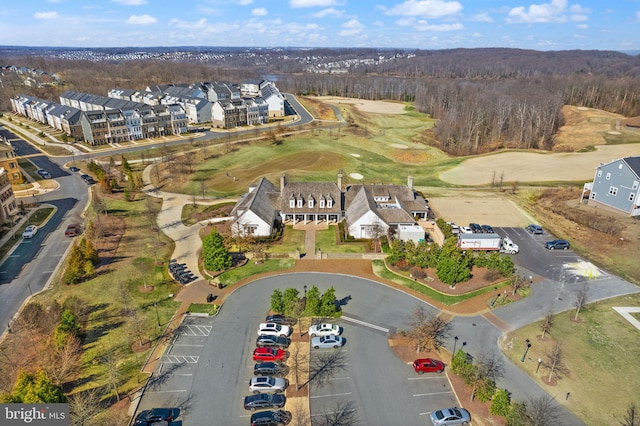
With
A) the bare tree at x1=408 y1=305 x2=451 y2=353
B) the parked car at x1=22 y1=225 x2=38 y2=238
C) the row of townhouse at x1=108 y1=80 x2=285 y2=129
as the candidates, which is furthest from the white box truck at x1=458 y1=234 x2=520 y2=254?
the row of townhouse at x1=108 y1=80 x2=285 y2=129

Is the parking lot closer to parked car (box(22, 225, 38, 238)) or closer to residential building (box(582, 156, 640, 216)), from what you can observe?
parked car (box(22, 225, 38, 238))

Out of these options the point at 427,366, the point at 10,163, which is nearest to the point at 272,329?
the point at 427,366

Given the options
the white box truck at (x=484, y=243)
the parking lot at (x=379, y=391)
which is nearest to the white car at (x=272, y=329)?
the parking lot at (x=379, y=391)

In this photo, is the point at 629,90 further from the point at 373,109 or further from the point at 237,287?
the point at 237,287

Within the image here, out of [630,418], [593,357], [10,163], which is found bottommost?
[593,357]

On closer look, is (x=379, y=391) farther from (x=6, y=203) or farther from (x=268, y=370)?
(x=6, y=203)

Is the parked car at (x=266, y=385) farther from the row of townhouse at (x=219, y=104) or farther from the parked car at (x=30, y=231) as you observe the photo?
the row of townhouse at (x=219, y=104)
